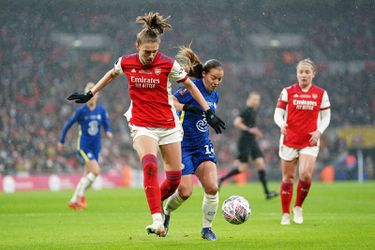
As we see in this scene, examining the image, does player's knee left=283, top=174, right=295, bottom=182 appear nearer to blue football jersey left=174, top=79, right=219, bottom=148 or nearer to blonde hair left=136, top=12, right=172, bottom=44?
blue football jersey left=174, top=79, right=219, bottom=148

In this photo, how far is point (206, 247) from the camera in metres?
7.91

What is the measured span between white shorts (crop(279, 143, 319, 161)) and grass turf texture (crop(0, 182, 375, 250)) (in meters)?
1.02

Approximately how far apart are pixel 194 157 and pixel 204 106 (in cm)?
94

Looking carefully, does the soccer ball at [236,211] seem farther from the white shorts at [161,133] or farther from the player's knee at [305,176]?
the player's knee at [305,176]

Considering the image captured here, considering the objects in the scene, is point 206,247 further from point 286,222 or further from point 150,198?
point 286,222

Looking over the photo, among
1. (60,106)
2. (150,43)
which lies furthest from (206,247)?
(60,106)

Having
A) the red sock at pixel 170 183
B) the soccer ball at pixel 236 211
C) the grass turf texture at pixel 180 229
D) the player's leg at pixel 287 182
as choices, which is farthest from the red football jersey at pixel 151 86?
the player's leg at pixel 287 182

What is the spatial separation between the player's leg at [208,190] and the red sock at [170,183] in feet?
1.29

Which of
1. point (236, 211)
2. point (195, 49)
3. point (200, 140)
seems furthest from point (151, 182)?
point (195, 49)

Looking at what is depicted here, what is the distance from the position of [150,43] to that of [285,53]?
Result: 28.0 metres

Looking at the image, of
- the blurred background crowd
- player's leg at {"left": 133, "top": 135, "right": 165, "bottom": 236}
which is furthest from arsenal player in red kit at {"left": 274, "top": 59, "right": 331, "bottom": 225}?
the blurred background crowd

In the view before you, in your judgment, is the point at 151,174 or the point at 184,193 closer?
the point at 151,174

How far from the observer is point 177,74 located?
8195mm

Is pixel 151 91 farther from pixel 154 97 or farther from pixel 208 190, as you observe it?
pixel 208 190
